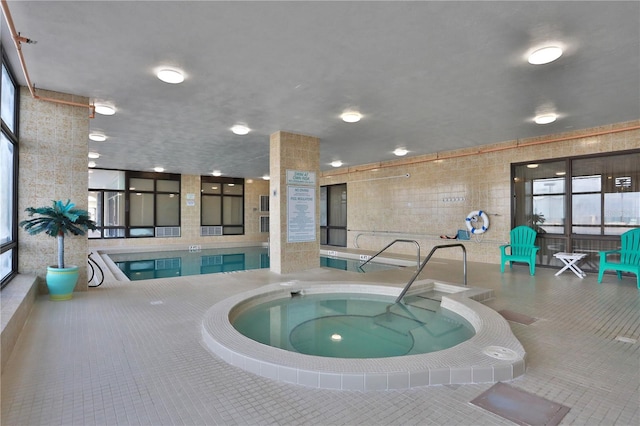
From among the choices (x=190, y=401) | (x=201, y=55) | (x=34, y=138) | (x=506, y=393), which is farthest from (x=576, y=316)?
(x=34, y=138)

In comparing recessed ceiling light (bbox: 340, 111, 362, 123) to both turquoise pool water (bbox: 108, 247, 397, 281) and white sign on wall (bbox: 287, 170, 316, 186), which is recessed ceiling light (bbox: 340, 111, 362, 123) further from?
turquoise pool water (bbox: 108, 247, 397, 281)

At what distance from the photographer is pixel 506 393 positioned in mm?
2021

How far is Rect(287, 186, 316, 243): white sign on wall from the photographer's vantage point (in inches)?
240

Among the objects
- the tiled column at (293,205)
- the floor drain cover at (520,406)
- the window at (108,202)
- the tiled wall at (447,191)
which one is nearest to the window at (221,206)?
the window at (108,202)

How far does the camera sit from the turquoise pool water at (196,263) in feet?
25.4

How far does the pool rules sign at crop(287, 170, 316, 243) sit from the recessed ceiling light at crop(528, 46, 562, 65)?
3.89m

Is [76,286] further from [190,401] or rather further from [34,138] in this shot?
[190,401]

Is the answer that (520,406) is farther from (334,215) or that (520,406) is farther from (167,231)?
(167,231)

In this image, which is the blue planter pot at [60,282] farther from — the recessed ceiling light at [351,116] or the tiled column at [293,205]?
the recessed ceiling light at [351,116]

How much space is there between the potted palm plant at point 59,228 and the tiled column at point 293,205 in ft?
9.56

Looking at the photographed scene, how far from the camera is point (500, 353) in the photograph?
2389mm

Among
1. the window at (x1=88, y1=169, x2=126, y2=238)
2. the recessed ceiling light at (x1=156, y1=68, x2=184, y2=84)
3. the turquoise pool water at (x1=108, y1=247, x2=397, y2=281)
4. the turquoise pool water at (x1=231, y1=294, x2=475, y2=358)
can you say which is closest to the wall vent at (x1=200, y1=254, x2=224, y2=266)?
the turquoise pool water at (x1=108, y1=247, x2=397, y2=281)

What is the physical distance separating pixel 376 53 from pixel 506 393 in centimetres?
297

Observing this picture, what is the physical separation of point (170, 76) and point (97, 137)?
4105 millimetres
